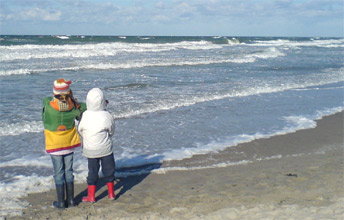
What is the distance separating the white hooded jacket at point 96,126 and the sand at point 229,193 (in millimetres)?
657

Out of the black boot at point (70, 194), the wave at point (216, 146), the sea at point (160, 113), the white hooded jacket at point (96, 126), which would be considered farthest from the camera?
the wave at point (216, 146)

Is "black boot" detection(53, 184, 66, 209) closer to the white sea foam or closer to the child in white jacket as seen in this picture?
the child in white jacket

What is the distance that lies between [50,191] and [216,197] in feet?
6.97

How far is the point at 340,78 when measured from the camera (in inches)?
734

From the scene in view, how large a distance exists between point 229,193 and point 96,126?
1878 millimetres

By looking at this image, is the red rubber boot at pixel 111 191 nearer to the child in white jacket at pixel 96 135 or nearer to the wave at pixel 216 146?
the child in white jacket at pixel 96 135

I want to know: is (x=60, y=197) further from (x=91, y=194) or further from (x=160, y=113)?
(x=160, y=113)

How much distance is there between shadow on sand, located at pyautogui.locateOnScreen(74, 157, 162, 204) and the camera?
475 cm

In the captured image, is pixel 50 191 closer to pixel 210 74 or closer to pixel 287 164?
pixel 287 164

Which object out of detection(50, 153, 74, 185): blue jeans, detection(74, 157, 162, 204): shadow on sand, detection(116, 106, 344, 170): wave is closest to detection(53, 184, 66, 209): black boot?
detection(50, 153, 74, 185): blue jeans

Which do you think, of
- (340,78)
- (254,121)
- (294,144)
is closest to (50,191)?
(294,144)

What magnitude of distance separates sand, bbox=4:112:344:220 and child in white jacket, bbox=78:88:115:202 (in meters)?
0.30

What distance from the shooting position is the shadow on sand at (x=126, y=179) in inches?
187

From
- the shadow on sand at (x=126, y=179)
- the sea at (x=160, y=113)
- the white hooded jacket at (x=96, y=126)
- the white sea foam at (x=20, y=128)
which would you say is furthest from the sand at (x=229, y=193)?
the white sea foam at (x=20, y=128)
